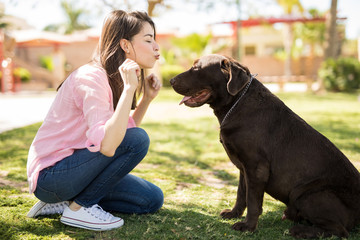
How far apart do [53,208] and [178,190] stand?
1.42 m

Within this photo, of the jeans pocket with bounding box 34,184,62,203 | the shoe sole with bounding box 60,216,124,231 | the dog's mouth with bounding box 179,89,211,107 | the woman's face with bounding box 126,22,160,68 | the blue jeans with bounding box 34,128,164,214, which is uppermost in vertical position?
the woman's face with bounding box 126,22,160,68

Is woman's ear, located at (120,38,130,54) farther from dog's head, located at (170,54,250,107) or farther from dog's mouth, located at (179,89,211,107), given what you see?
dog's mouth, located at (179,89,211,107)

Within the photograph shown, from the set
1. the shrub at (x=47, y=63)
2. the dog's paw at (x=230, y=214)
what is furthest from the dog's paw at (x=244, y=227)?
the shrub at (x=47, y=63)

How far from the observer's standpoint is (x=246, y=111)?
9.09 ft

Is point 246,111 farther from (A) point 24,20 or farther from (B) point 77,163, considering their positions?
(A) point 24,20

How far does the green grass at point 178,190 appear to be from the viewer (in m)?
2.72

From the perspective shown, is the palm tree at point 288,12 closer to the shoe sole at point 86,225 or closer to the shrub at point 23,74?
the shrub at point 23,74

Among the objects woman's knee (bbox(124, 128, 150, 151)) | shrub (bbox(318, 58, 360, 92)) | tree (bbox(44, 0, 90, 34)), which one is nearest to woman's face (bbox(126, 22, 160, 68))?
woman's knee (bbox(124, 128, 150, 151))

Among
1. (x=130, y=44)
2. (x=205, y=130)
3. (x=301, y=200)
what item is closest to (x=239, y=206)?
(x=301, y=200)

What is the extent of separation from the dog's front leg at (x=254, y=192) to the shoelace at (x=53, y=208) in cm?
149

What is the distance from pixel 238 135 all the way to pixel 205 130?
5106mm

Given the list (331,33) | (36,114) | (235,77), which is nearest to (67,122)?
(235,77)

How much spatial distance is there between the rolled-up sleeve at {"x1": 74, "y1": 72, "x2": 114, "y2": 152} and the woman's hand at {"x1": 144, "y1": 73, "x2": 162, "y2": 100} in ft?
2.28

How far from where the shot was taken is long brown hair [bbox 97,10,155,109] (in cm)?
274
